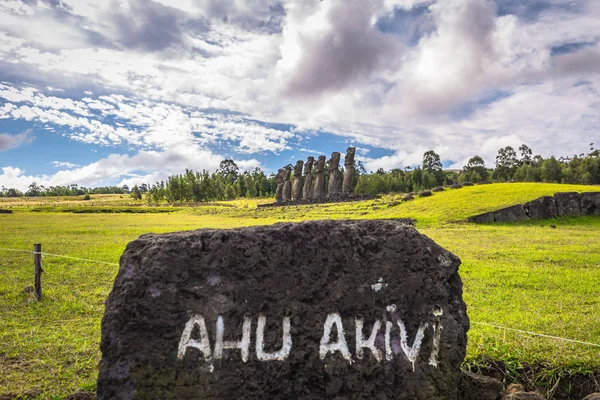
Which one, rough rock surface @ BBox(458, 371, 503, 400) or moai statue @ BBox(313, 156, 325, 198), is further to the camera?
moai statue @ BBox(313, 156, 325, 198)

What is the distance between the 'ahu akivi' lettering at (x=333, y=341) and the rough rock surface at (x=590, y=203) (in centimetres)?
2497

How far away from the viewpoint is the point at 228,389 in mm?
3291

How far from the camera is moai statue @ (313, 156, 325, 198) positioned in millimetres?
43375

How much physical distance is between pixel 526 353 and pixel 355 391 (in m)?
2.65

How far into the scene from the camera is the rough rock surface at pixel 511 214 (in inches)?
896

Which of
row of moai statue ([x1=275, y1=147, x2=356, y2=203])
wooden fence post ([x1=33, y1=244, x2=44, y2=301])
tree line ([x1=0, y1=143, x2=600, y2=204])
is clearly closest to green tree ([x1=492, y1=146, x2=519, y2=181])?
tree line ([x1=0, y1=143, x2=600, y2=204])

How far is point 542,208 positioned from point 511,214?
2.13 metres

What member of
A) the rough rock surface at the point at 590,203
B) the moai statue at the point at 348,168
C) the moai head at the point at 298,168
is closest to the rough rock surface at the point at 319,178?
the moai statue at the point at 348,168

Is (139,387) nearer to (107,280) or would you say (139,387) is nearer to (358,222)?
Answer: (358,222)

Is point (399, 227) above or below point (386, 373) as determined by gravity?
above

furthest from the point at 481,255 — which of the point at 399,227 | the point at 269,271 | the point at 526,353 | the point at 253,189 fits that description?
the point at 253,189

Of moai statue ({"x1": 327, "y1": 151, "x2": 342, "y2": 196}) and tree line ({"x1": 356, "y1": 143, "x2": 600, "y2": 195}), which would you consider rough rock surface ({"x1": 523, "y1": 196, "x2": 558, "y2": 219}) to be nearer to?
moai statue ({"x1": 327, "y1": 151, "x2": 342, "y2": 196})

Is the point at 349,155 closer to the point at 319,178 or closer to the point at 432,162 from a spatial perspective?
the point at 319,178

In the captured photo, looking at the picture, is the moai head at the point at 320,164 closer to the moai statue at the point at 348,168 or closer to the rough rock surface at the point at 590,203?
the moai statue at the point at 348,168
